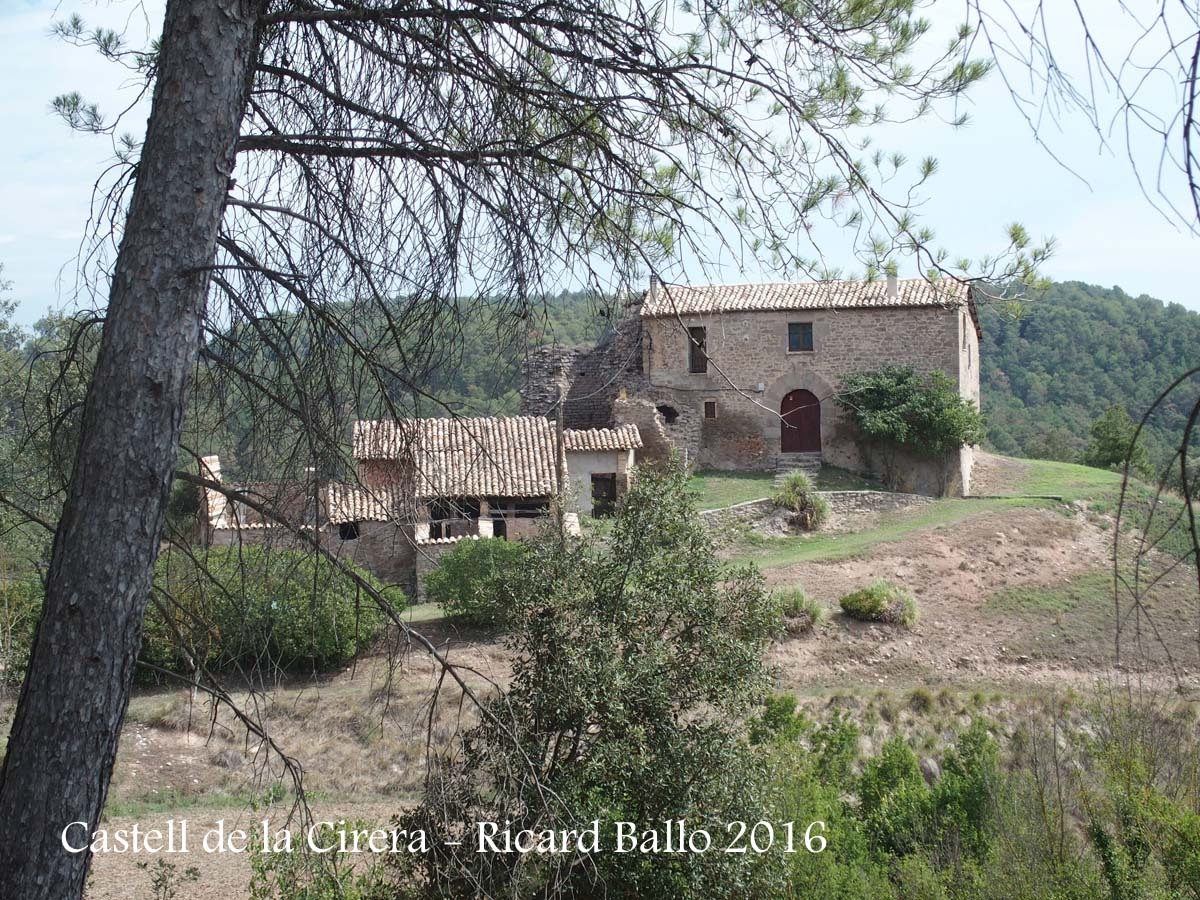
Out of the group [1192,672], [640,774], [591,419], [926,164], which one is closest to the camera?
[926,164]

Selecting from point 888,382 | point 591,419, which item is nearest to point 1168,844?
point 888,382

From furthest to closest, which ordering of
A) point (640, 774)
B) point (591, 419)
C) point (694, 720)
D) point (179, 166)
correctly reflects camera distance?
point (591, 419)
point (694, 720)
point (640, 774)
point (179, 166)


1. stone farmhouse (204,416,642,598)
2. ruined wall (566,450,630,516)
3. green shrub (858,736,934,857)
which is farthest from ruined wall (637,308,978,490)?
green shrub (858,736,934,857)

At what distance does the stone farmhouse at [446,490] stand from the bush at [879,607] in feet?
14.5

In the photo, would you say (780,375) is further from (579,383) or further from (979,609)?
(979,609)

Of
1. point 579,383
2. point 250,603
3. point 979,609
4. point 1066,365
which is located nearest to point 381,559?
point 579,383

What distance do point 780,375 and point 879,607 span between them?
12315 mm

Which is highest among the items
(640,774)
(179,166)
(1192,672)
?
(179,166)

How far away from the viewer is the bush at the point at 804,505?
923 inches

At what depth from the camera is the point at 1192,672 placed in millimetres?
16766

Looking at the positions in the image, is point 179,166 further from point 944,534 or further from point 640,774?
point 944,534

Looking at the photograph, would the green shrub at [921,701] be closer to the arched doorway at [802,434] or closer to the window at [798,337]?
the arched doorway at [802,434]

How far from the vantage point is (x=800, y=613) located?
695 inches

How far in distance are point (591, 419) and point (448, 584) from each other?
43.6ft
